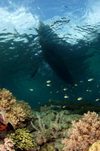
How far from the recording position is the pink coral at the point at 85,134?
4129 millimetres

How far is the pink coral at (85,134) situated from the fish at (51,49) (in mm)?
15582

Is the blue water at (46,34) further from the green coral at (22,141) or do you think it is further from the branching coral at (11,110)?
the green coral at (22,141)

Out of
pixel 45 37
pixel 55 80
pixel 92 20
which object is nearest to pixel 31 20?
pixel 45 37

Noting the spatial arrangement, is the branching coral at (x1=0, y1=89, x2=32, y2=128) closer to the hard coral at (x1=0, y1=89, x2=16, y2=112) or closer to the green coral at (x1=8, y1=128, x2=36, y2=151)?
the hard coral at (x1=0, y1=89, x2=16, y2=112)

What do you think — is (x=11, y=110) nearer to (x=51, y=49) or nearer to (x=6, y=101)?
(x=6, y=101)

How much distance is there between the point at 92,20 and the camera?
18453 millimetres

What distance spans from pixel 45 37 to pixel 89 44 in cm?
845

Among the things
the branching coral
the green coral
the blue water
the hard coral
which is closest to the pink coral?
the green coral

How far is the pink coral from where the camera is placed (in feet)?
13.5

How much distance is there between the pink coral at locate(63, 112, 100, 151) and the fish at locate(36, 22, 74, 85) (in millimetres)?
15582

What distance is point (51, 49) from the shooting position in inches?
969

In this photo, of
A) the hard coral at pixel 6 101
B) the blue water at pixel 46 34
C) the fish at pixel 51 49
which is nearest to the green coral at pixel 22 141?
the hard coral at pixel 6 101

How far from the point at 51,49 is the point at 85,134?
21.3 meters

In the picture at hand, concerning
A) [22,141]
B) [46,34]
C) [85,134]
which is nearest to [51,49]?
[46,34]
